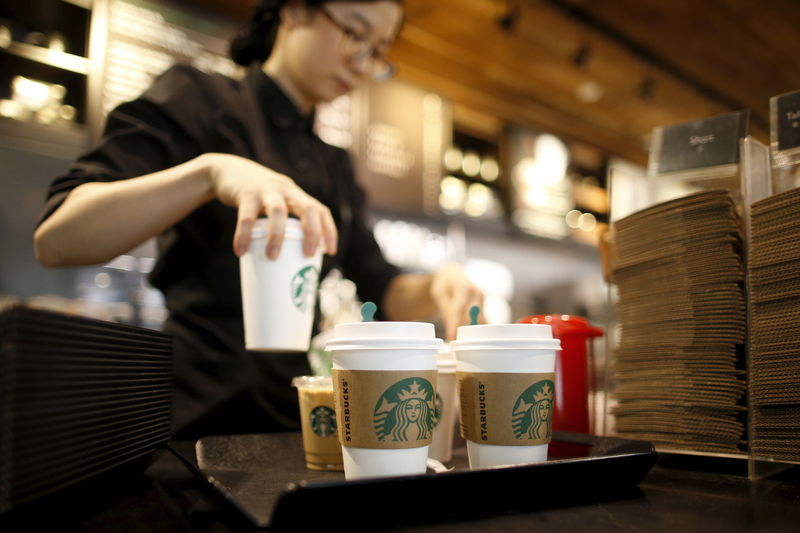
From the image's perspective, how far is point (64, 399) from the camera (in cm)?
57

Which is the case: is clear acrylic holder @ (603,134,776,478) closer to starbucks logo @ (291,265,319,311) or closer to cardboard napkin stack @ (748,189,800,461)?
cardboard napkin stack @ (748,189,800,461)

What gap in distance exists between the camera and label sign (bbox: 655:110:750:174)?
39.8 inches

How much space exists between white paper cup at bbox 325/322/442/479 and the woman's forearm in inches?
18.2

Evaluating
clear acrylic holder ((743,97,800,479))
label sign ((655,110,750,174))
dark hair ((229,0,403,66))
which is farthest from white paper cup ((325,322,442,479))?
dark hair ((229,0,403,66))

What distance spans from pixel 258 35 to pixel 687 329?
140 cm

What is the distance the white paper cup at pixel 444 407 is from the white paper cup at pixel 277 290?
0.25m

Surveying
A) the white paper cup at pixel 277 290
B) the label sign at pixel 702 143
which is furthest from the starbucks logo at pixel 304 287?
the label sign at pixel 702 143

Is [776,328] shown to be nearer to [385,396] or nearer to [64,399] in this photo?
[385,396]

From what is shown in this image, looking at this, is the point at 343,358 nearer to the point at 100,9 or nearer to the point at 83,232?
the point at 83,232

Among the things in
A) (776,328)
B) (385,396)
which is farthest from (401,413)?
(776,328)

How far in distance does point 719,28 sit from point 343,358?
376cm

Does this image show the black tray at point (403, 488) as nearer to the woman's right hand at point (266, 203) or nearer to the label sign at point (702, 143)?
the woman's right hand at point (266, 203)

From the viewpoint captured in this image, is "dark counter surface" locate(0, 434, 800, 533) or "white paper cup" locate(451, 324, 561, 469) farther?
"white paper cup" locate(451, 324, 561, 469)

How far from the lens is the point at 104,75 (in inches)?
113
